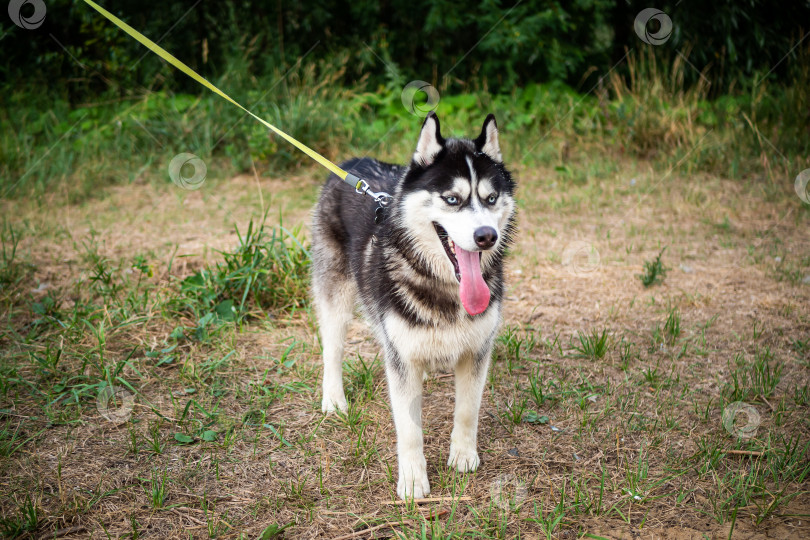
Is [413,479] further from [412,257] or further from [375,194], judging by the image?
[375,194]

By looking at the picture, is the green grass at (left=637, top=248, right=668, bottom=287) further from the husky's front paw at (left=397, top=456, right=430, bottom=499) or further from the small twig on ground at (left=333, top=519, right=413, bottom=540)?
the small twig on ground at (left=333, top=519, right=413, bottom=540)

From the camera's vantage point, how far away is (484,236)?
2176 mm

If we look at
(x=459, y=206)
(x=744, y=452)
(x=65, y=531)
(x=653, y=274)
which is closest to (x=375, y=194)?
(x=459, y=206)

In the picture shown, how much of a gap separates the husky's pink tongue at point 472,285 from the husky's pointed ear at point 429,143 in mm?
413

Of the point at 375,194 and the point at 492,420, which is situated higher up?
the point at 375,194

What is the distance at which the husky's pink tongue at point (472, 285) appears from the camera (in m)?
2.30

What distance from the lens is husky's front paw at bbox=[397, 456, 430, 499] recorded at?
2.37 m

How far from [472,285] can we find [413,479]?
31.7 inches

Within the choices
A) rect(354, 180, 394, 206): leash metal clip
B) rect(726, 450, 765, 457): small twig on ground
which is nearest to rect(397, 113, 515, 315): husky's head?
rect(354, 180, 394, 206): leash metal clip

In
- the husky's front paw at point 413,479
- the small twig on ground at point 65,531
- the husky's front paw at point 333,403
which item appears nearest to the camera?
the small twig on ground at point 65,531

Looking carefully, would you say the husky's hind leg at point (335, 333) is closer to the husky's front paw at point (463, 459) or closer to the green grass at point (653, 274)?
the husky's front paw at point (463, 459)

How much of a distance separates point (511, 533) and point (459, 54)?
7.66 metres

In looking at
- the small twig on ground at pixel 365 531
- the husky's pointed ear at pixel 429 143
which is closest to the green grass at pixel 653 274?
the husky's pointed ear at pixel 429 143

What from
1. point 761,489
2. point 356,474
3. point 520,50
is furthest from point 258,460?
point 520,50
